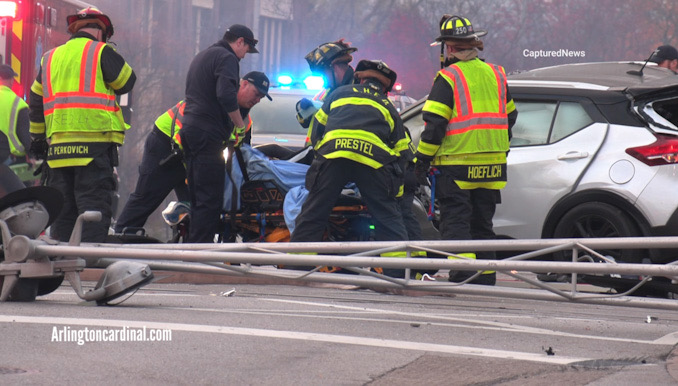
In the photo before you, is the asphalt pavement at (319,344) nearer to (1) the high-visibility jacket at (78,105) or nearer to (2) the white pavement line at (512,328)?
(2) the white pavement line at (512,328)

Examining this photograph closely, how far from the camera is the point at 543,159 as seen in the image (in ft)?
29.1

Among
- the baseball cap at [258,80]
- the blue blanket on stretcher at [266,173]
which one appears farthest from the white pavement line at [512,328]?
the baseball cap at [258,80]

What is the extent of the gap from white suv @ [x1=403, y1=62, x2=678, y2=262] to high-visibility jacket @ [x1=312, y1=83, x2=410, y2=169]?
46.1 inches

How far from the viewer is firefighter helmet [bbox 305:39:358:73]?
9102 millimetres

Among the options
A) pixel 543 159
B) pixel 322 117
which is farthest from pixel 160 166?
pixel 543 159

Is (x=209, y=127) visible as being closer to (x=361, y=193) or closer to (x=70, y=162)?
(x=70, y=162)

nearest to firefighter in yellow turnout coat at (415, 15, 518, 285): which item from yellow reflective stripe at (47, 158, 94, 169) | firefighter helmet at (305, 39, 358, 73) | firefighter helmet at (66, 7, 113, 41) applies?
firefighter helmet at (305, 39, 358, 73)

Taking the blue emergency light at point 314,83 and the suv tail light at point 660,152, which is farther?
the blue emergency light at point 314,83

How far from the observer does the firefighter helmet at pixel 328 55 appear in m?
9.10

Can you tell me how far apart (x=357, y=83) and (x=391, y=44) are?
104 ft

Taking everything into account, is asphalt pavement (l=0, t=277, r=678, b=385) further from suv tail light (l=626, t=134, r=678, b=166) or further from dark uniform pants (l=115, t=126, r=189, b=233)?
dark uniform pants (l=115, t=126, r=189, b=233)

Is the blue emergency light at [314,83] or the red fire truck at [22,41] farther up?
the red fire truck at [22,41]

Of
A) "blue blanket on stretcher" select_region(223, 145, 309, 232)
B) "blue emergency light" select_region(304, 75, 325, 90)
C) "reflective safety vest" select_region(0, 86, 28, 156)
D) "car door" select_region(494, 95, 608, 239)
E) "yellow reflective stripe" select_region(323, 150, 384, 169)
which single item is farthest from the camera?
"blue emergency light" select_region(304, 75, 325, 90)

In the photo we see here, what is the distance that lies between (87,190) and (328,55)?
83.6 inches
